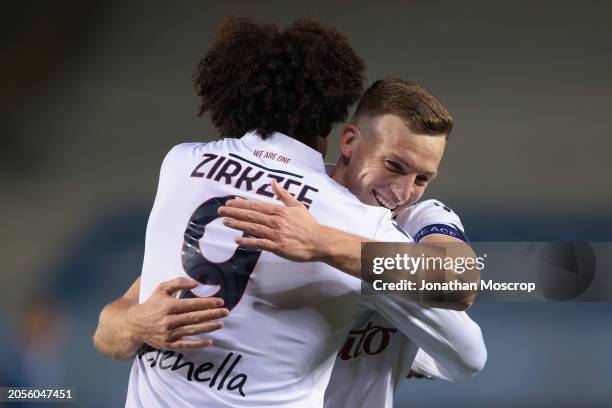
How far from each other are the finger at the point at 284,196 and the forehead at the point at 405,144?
0.94ft

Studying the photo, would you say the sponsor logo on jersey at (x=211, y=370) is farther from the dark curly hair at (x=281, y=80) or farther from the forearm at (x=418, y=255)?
the dark curly hair at (x=281, y=80)

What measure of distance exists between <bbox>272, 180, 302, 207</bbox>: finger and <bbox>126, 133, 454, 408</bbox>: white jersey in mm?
31

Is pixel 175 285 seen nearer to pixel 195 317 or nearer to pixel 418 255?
pixel 195 317

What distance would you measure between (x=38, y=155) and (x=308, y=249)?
9.55 ft

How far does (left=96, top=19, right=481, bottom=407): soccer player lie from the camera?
134cm

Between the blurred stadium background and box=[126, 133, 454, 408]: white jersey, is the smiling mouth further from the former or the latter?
the blurred stadium background

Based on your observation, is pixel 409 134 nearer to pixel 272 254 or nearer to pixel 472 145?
pixel 272 254

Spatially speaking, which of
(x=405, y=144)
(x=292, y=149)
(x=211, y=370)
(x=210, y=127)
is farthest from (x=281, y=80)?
(x=210, y=127)

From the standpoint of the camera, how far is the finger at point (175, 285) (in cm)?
132

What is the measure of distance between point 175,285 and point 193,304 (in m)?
0.05

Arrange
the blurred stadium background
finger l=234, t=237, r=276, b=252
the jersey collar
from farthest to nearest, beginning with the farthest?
the blurred stadium background → the jersey collar → finger l=234, t=237, r=276, b=252

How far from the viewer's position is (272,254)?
134cm

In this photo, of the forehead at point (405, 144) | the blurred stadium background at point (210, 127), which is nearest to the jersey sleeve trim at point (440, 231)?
the forehead at point (405, 144)

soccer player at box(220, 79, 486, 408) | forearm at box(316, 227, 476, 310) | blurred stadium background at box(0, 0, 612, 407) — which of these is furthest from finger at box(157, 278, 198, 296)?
blurred stadium background at box(0, 0, 612, 407)
